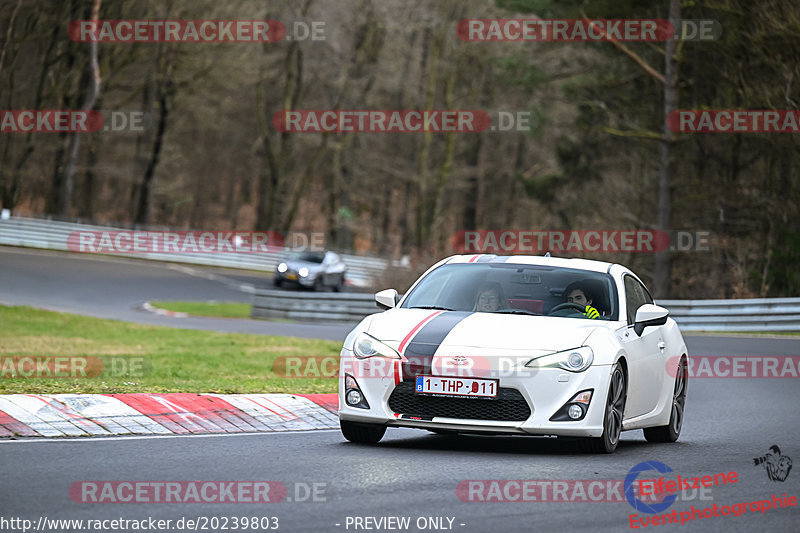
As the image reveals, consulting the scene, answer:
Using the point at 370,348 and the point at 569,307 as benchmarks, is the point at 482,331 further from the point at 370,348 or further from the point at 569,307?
the point at 569,307

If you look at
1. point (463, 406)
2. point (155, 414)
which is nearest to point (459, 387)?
point (463, 406)

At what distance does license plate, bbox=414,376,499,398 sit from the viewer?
29.7 ft

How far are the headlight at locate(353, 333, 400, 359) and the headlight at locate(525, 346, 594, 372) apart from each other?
1009mm

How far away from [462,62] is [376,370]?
172 feet

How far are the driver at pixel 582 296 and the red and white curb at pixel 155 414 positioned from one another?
2415 millimetres

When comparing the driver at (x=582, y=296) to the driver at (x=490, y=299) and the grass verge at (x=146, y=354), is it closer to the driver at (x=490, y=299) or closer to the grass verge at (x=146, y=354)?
the driver at (x=490, y=299)

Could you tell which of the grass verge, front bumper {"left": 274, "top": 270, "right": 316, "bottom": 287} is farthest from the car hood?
front bumper {"left": 274, "top": 270, "right": 316, "bottom": 287}

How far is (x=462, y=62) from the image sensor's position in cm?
6056

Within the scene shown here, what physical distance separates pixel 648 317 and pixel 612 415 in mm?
1071

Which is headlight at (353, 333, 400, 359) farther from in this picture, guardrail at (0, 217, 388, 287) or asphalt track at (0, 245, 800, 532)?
guardrail at (0, 217, 388, 287)

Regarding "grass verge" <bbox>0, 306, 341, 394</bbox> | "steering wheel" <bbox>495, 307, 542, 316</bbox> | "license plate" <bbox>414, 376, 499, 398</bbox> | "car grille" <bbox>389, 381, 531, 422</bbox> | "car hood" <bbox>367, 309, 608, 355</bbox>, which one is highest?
"steering wheel" <bbox>495, 307, 542, 316</bbox>

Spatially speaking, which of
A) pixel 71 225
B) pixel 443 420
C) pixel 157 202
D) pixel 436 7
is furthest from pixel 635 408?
pixel 157 202

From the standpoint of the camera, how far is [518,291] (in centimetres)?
1038

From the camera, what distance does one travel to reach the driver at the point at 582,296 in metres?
10.2
